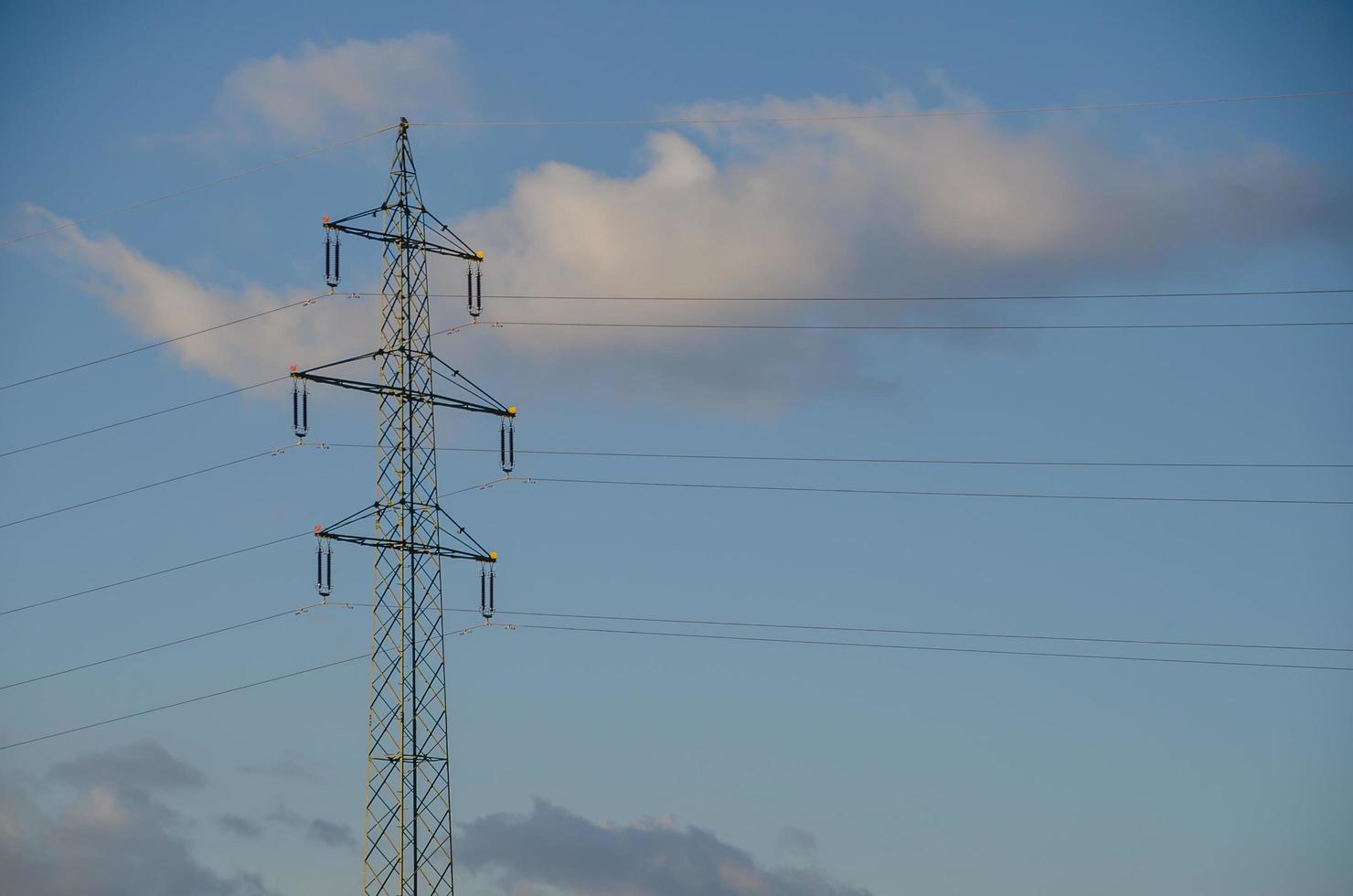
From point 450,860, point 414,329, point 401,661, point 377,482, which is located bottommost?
point 450,860

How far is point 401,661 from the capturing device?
8538cm

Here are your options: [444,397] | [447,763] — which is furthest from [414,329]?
[447,763]

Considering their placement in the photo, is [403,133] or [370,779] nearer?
[370,779]

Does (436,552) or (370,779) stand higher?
(436,552)

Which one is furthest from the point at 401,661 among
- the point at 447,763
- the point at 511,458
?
the point at 511,458

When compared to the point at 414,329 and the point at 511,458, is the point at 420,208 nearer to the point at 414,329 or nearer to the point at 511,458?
the point at 414,329

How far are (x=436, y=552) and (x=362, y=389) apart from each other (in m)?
6.94

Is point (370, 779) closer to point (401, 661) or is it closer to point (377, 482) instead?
point (401, 661)

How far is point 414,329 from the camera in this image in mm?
88938

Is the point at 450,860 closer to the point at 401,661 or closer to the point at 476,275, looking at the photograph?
the point at 401,661

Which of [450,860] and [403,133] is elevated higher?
[403,133]

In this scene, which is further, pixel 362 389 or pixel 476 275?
pixel 476 275

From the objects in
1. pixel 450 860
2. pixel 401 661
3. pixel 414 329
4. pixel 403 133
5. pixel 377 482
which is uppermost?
pixel 403 133

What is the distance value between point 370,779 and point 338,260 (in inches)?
811
